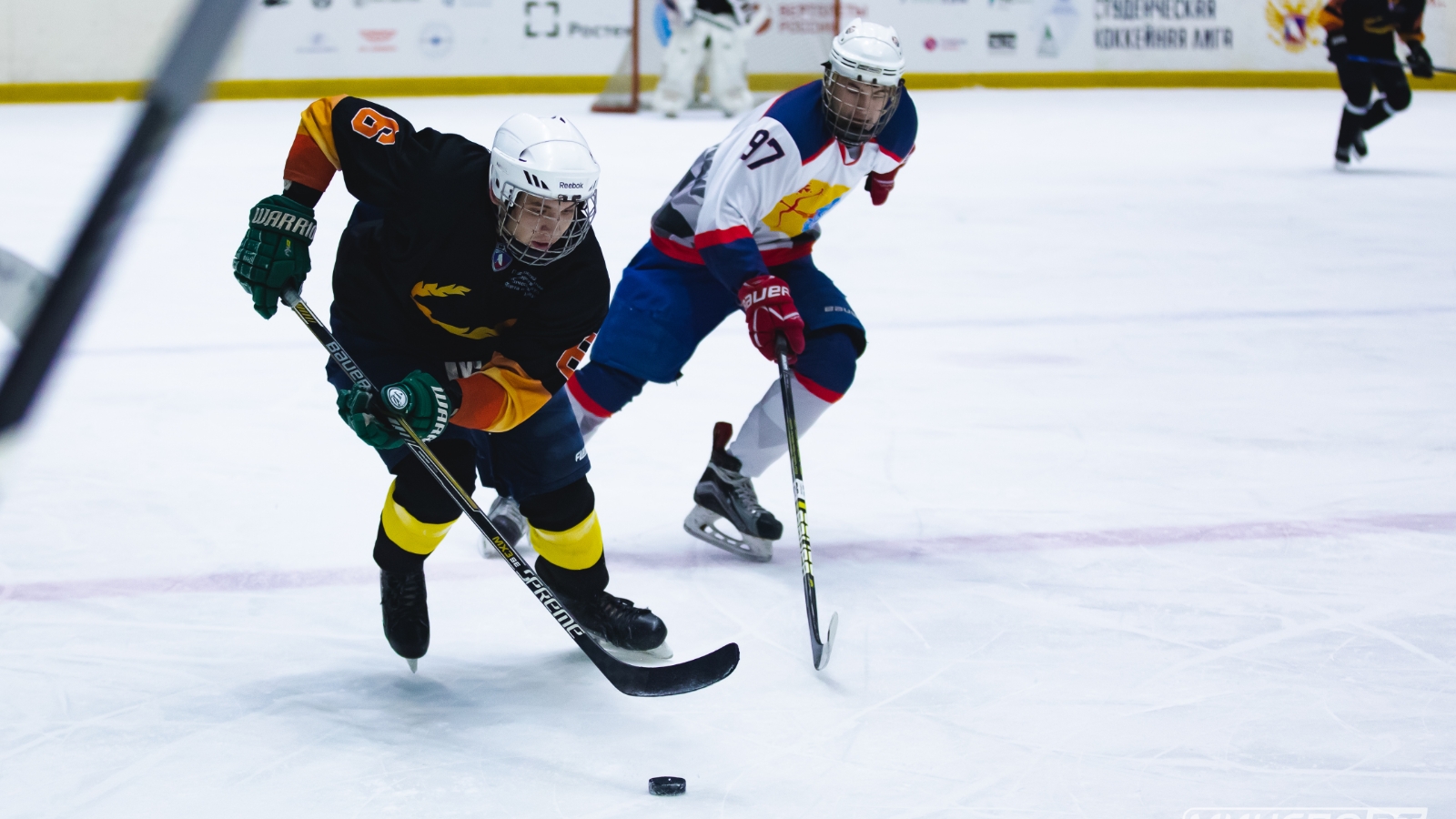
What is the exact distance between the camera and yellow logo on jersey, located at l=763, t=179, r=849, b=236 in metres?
2.58

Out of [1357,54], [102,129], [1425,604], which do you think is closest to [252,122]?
[102,129]

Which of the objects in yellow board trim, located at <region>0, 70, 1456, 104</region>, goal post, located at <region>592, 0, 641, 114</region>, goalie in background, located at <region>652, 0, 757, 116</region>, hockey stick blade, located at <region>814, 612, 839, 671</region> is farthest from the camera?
goal post, located at <region>592, 0, 641, 114</region>

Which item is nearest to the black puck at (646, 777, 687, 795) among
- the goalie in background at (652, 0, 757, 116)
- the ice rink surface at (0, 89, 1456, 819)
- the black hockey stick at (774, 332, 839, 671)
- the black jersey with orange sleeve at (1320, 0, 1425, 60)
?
the ice rink surface at (0, 89, 1456, 819)

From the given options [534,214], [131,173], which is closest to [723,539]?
[534,214]

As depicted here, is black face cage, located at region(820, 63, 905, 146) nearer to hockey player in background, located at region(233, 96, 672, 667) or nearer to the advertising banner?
hockey player in background, located at region(233, 96, 672, 667)

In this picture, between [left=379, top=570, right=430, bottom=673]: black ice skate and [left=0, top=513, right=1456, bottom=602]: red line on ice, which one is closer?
[left=379, top=570, right=430, bottom=673]: black ice skate

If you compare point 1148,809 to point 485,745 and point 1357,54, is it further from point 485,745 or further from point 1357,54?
point 1357,54

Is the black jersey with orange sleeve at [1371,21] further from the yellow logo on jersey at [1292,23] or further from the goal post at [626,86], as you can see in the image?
the goal post at [626,86]

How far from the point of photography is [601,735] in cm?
191

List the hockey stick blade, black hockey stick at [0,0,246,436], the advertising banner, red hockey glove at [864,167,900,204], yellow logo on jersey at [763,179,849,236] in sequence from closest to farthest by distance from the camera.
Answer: black hockey stick at [0,0,246,436] → the hockey stick blade → yellow logo on jersey at [763,179,849,236] → red hockey glove at [864,167,900,204] → the advertising banner

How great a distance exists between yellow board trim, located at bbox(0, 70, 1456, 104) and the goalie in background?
464 millimetres

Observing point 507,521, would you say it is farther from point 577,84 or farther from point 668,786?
point 577,84

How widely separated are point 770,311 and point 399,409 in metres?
0.77

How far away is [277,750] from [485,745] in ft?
0.88
